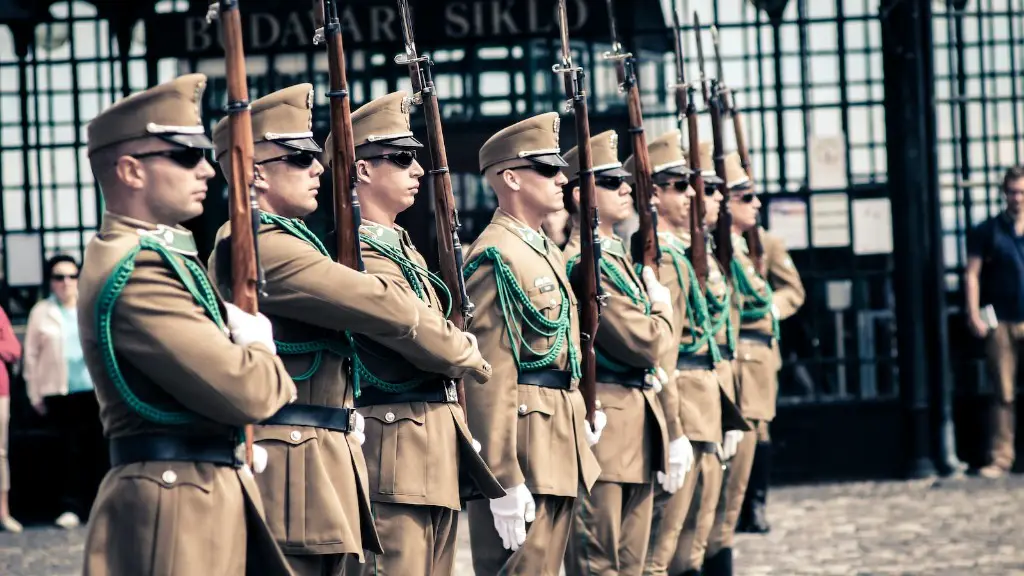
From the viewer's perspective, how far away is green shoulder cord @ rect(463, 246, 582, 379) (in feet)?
19.7

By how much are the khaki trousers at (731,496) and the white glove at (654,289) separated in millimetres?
1759

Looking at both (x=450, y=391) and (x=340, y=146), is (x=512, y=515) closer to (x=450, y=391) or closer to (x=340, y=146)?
(x=450, y=391)

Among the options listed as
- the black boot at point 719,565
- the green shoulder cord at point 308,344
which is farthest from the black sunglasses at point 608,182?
the green shoulder cord at point 308,344

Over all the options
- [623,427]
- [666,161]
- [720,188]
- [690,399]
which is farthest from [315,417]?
[720,188]

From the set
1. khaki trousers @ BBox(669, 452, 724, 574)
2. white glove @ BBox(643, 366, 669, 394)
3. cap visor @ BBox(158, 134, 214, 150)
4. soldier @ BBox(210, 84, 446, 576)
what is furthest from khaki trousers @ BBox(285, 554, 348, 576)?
khaki trousers @ BBox(669, 452, 724, 574)

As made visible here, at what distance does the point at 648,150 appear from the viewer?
27.0 ft

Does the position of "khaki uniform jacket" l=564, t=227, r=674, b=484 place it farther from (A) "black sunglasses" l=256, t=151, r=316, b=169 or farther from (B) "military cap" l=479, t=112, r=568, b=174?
(A) "black sunglasses" l=256, t=151, r=316, b=169

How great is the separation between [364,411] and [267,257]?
30.2 inches

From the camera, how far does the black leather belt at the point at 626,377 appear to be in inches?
272

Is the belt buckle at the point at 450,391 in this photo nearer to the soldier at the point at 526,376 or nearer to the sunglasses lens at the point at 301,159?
the soldier at the point at 526,376

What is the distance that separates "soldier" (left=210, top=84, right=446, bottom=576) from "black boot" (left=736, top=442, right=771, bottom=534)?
230 inches

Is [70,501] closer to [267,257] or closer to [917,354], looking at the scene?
[917,354]

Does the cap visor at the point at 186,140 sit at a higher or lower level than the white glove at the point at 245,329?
higher

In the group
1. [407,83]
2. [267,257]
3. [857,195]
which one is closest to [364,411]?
[267,257]
